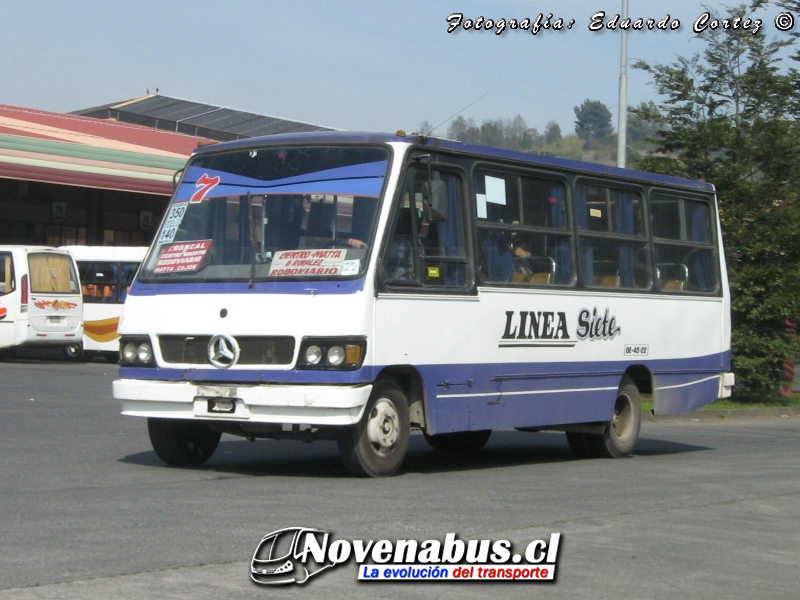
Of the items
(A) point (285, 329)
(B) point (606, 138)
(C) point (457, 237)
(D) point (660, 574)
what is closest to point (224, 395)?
(A) point (285, 329)

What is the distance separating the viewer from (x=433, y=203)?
1076 cm

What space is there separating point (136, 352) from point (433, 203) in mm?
2666

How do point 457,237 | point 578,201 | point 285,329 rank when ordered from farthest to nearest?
point 578,201 < point 457,237 < point 285,329

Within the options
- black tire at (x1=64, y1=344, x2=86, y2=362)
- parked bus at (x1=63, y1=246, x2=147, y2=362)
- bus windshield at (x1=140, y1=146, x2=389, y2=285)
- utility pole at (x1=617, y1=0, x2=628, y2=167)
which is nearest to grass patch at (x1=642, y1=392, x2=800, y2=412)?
utility pole at (x1=617, y1=0, x2=628, y2=167)

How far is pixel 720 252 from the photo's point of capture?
1545 cm

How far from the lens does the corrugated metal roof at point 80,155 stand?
34938 millimetres

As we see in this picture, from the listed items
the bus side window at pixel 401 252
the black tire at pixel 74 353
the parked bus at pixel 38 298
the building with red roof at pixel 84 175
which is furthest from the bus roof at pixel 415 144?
the black tire at pixel 74 353

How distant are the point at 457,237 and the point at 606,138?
77.4 ft

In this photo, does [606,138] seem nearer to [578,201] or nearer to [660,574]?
[578,201]

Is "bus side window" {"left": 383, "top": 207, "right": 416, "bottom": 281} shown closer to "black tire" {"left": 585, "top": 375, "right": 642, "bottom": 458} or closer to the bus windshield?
the bus windshield

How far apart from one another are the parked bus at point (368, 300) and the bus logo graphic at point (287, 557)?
2.54m

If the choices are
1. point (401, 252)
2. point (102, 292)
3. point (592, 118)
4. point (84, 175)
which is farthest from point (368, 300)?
point (592, 118)

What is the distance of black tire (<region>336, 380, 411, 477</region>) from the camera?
1038 centimetres

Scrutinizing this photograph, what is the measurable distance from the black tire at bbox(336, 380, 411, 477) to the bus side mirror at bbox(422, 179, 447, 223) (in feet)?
4.42
